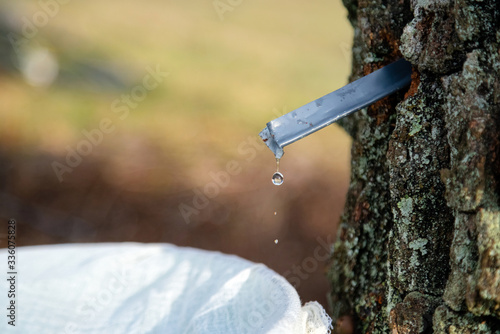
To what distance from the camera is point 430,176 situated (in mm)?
1098

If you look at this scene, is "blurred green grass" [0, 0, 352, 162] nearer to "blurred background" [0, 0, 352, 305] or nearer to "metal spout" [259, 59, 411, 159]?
"blurred background" [0, 0, 352, 305]

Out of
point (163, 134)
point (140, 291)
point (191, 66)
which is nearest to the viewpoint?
point (140, 291)

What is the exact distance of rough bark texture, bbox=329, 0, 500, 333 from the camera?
938 mm

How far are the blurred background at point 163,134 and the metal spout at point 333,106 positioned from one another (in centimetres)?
170

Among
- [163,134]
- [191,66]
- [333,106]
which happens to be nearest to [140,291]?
[333,106]

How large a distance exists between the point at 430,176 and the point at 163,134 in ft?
10.9

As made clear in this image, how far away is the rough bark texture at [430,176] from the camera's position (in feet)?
3.08

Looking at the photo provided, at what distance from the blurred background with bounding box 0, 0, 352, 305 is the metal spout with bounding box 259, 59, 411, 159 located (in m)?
1.70

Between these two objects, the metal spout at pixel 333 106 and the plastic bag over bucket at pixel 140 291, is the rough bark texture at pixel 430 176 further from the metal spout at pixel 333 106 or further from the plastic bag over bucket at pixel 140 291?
the plastic bag over bucket at pixel 140 291

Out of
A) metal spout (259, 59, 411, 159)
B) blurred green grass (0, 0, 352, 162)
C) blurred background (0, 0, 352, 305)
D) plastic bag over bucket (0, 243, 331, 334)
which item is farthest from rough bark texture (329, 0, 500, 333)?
blurred green grass (0, 0, 352, 162)

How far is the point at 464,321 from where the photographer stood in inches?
38.8

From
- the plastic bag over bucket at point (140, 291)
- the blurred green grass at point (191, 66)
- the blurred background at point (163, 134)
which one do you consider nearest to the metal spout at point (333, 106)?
the plastic bag over bucket at point (140, 291)

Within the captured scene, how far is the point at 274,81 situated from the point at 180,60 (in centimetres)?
119

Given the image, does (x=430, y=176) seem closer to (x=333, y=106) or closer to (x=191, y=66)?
(x=333, y=106)
